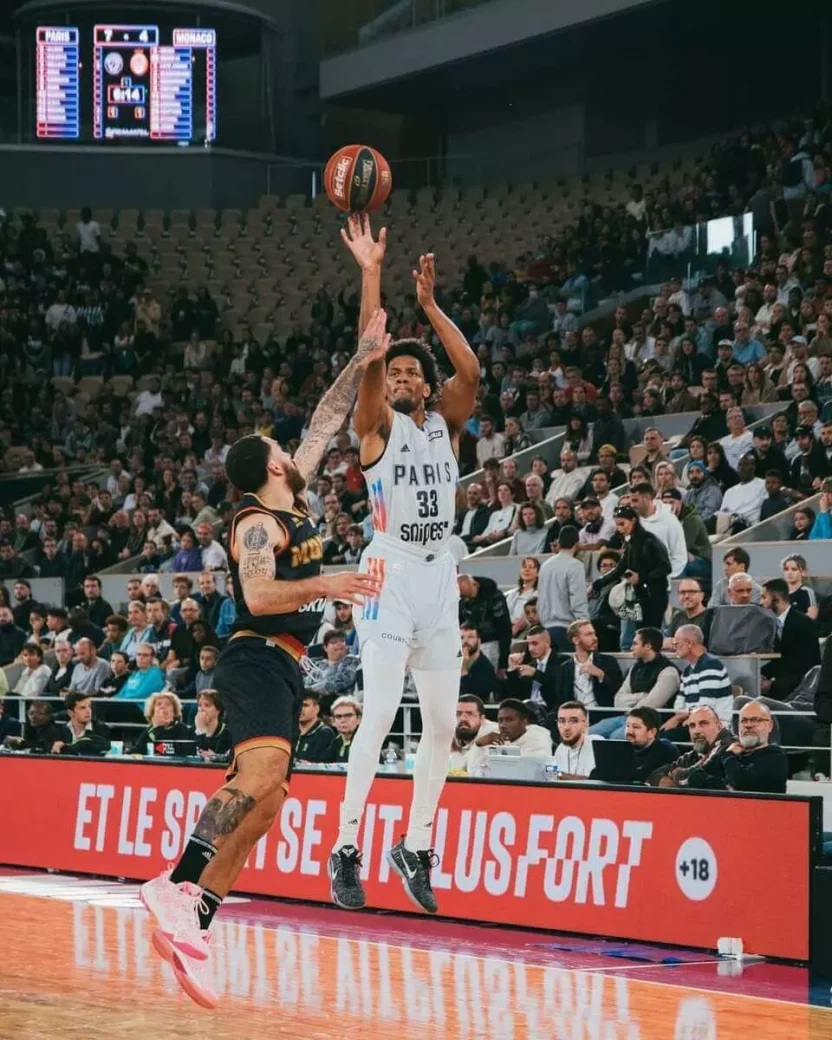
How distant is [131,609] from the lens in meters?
17.1

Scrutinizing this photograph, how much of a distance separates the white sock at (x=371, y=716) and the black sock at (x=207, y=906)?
1080 millimetres

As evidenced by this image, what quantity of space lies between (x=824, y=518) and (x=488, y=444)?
6.21 m

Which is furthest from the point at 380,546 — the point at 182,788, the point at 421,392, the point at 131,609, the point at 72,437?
the point at 72,437

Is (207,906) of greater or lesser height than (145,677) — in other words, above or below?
above

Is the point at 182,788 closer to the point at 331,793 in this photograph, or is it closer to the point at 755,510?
the point at 331,793

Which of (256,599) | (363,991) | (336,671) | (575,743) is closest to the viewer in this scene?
(256,599)

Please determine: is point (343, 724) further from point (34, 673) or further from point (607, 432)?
point (607, 432)

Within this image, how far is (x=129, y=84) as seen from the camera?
1251 inches

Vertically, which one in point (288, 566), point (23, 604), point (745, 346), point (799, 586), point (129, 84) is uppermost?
point (129, 84)

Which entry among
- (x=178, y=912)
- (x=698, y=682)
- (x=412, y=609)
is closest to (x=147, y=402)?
(x=698, y=682)

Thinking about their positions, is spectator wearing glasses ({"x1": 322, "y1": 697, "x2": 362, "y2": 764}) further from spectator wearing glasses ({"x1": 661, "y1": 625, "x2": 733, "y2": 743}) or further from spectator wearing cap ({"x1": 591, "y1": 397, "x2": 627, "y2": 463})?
spectator wearing cap ({"x1": 591, "y1": 397, "x2": 627, "y2": 463})

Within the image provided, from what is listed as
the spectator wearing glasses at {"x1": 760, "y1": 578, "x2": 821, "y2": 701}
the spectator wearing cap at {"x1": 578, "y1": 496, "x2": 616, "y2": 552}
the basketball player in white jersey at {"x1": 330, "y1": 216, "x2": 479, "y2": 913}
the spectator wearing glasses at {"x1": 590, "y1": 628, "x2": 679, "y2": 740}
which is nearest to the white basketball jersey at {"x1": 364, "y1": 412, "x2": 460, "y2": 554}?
the basketball player in white jersey at {"x1": 330, "y1": 216, "x2": 479, "y2": 913}

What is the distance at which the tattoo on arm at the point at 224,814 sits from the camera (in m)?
6.77

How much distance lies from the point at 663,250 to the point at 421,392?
12.8 m
